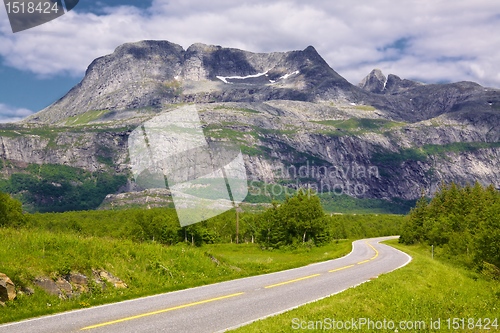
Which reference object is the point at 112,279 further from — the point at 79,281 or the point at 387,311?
the point at 387,311

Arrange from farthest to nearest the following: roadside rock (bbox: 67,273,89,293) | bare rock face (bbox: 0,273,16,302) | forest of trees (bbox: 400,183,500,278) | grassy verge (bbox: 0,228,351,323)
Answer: forest of trees (bbox: 400,183,500,278), roadside rock (bbox: 67,273,89,293), grassy verge (bbox: 0,228,351,323), bare rock face (bbox: 0,273,16,302)

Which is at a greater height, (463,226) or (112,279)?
(112,279)

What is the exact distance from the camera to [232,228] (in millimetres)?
127438

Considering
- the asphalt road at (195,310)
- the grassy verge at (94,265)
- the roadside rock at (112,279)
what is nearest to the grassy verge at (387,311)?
the asphalt road at (195,310)

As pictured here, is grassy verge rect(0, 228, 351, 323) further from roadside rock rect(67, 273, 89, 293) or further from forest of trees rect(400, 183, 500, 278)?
forest of trees rect(400, 183, 500, 278)

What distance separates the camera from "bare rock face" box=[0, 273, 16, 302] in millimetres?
13125

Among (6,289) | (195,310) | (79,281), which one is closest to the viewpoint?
(6,289)

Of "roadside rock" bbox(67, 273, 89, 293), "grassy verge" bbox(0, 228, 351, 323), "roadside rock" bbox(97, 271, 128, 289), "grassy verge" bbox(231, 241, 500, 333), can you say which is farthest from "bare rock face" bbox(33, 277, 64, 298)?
"grassy verge" bbox(231, 241, 500, 333)

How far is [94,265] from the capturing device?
56.0ft

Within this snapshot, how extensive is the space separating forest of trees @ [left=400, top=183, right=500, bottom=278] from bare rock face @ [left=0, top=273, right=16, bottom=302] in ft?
126

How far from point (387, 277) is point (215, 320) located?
1328cm

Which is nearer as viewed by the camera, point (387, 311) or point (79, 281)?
point (387, 311)

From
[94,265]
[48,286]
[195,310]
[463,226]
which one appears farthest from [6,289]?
[463,226]

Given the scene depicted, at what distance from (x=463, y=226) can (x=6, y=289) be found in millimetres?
78086
